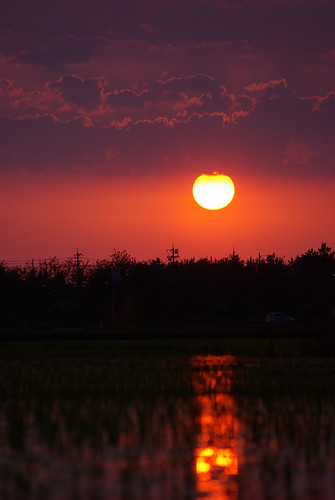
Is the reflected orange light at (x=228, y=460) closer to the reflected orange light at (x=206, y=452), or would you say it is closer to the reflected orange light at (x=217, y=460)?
the reflected orange light at (x=217, y=460)

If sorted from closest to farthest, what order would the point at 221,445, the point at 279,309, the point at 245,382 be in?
1. the point at 221,445
2. the point at 245,382
3. the point at 279,309

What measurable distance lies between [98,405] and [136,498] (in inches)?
463

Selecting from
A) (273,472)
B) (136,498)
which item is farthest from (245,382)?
(136,498)

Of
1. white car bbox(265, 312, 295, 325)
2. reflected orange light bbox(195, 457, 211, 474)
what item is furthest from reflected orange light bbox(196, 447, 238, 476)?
white car bbox(265, 312, 295, 325)

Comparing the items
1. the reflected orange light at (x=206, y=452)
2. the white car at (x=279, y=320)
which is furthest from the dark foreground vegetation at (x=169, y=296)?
the reflected orange light at (x=206, y=452)

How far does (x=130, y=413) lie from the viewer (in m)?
Result: 22.4

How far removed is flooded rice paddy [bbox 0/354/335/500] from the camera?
1340cm

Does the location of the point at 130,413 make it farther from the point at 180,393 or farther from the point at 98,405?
the point at 180,393

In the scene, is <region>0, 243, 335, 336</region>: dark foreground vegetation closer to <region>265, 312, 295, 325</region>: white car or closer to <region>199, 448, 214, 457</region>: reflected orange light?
<region>265, 312, 295, 325</region>: white car

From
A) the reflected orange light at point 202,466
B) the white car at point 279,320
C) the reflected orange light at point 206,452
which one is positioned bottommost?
the reflected orange light at point 202,466

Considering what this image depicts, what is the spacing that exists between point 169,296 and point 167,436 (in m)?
101

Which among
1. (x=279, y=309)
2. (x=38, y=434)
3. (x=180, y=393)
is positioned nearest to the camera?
(x=38, y=434)

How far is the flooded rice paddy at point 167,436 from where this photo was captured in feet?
44.0

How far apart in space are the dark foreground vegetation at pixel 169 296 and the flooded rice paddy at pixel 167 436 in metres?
78.0
